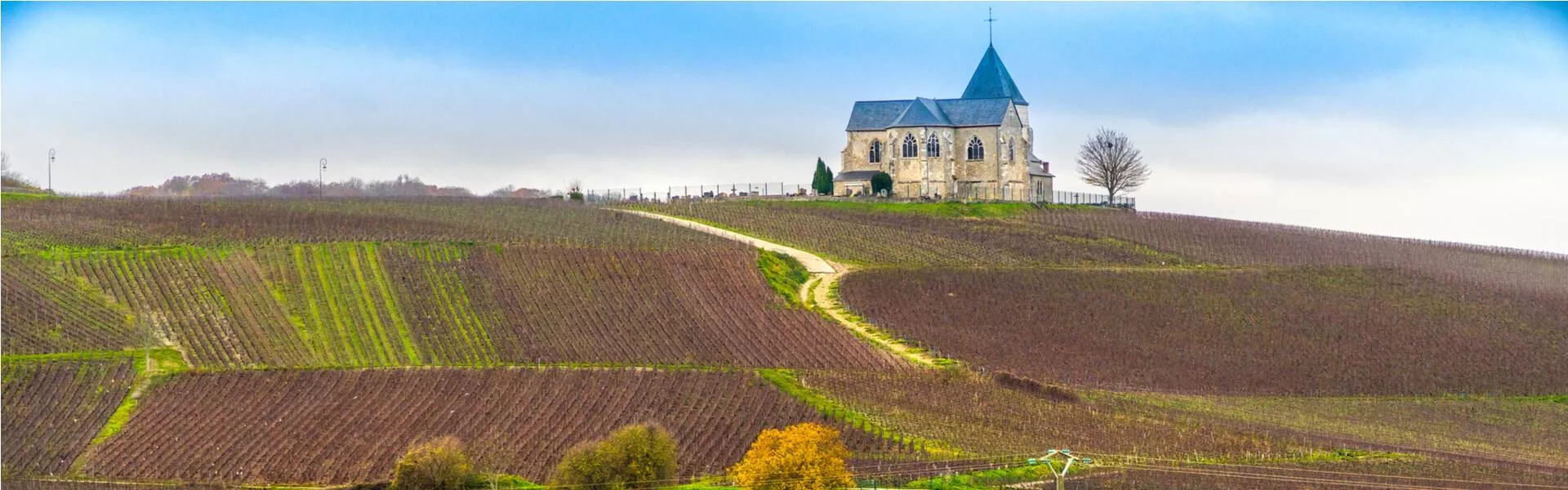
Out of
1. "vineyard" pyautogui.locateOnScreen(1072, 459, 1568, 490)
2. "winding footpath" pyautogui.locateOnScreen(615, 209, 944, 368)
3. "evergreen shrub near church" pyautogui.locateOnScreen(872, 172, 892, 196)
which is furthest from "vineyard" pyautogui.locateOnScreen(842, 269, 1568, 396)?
"evergreen shrub near church" pyautogui.locateOnScreen(872, 172, 892, 196)

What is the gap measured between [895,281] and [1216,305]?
11417 millimetres

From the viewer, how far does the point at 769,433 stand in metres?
43.1

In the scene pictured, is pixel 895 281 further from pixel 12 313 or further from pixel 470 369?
pixel 12 313

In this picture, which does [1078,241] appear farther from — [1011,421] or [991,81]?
[1011,421]

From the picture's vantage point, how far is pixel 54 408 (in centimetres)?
5156

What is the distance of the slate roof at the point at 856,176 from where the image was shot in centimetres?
9644

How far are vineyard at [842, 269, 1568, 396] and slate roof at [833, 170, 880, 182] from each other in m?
21.1

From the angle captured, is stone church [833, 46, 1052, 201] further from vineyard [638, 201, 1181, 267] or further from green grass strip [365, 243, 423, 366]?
green grass strip [365, 243, 423, 366]

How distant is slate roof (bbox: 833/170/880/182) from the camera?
316 feet

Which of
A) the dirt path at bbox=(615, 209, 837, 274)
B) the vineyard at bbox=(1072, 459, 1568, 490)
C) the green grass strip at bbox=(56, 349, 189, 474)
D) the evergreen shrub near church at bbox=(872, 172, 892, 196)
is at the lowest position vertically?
the vineyard at bbox=(1072, 459, 1568, 490)

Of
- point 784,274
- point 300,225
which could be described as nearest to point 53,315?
point 300,225

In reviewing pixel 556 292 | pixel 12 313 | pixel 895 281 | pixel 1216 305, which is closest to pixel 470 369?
pixel 556 292

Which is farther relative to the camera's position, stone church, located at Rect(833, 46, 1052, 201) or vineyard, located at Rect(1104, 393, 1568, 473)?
stone church, located at Rect(833, 46, 1052, 201)

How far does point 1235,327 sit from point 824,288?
14.3 metres
